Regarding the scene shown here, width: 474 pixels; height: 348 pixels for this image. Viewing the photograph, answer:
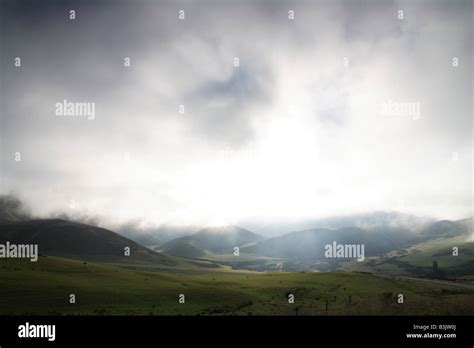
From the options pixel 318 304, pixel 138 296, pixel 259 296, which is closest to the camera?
pixel 318 304

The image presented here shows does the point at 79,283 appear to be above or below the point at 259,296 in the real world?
above

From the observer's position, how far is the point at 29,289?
4731 centimetres
